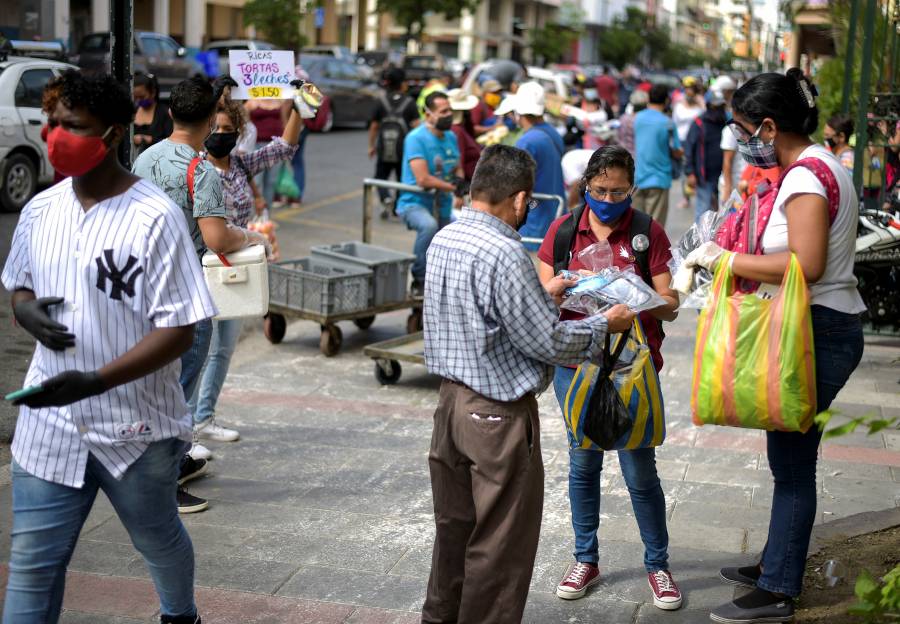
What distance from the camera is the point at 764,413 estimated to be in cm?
385

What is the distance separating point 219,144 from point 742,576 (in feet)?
10.3

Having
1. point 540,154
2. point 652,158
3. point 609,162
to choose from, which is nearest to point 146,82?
point 540,154

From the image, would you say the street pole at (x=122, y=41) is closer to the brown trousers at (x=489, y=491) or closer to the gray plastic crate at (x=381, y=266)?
the brown trousers at (x=489, y=491)

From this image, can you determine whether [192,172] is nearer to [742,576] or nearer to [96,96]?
[96,96]

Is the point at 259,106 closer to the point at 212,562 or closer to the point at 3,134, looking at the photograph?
the point at 3,134

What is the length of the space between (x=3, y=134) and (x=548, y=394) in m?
7.97

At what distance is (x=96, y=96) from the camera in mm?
3090

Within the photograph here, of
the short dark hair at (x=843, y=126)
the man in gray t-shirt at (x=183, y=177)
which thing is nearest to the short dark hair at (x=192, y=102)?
the man in gray t-shirt at (x=183, y=177)

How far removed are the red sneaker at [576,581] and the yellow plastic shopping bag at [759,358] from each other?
0.90m

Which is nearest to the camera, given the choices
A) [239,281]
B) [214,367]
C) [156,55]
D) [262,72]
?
[239,281]

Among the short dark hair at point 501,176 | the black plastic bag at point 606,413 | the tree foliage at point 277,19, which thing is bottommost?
the black plastic bag at point 606,413

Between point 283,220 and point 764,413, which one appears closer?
point 764,413

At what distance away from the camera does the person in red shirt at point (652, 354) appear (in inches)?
165

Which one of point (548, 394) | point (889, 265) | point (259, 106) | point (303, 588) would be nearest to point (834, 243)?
point (303, 588)
